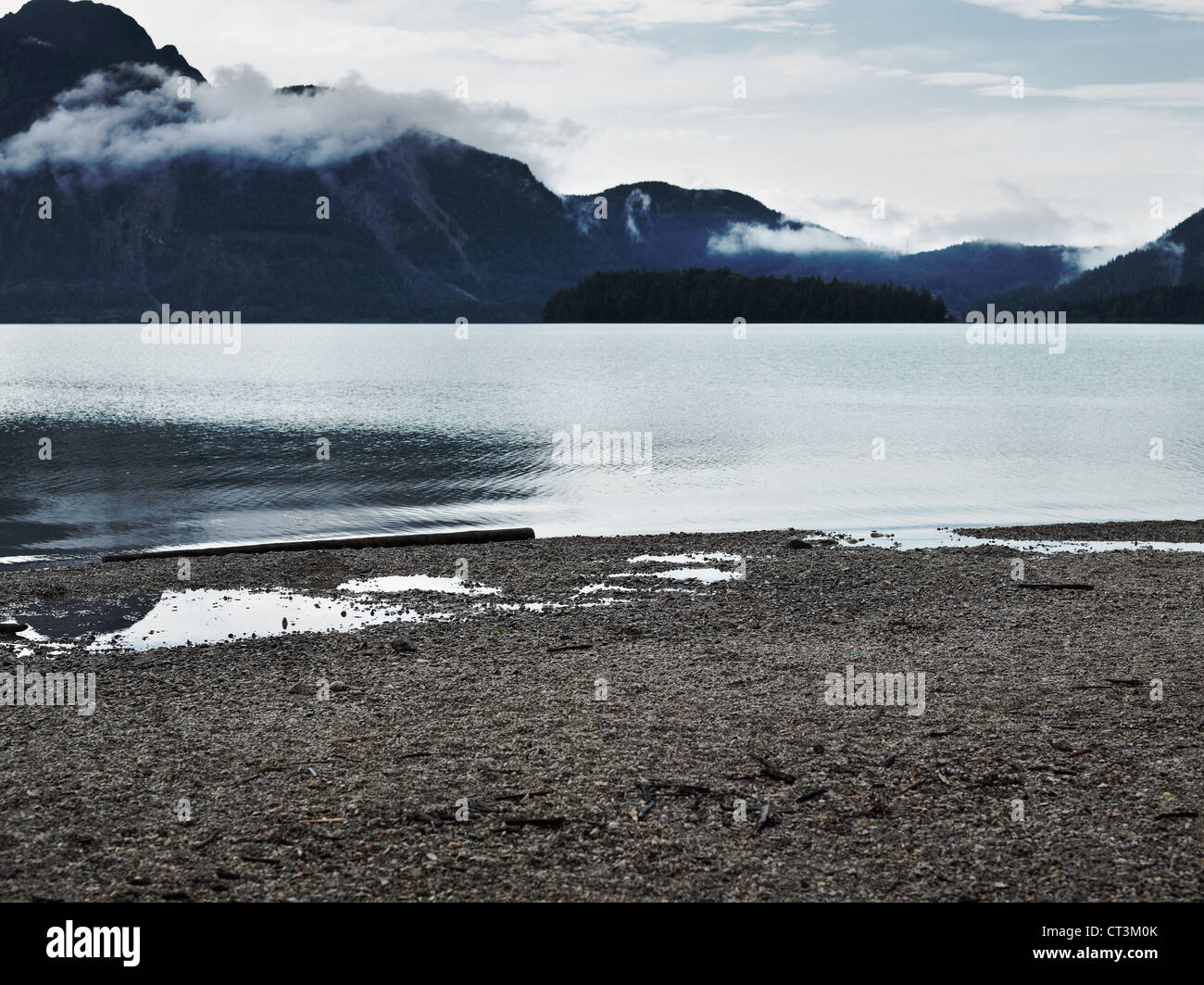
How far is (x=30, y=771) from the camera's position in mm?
10984

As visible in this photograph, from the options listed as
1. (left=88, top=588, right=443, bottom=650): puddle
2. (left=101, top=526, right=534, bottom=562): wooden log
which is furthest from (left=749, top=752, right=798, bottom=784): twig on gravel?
(left=101, top=526, right=534, bottom=562): wooden log

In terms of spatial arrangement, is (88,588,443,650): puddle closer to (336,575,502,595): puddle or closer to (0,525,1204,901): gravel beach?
(0,525,1204,901): gravel beach

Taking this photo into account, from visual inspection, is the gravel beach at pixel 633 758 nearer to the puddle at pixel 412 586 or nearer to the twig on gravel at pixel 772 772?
the twig on gravel at pixel 772 772

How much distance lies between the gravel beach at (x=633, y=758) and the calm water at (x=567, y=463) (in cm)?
1376

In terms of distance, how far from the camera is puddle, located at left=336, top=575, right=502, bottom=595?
22.0m

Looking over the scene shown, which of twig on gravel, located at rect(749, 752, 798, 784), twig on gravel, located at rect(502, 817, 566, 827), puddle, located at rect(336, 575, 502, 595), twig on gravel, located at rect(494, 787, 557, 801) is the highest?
puddle, located at rect(336, 575, 502, 595)

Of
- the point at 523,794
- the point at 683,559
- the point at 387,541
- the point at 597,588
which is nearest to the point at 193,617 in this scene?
the point at 597,588

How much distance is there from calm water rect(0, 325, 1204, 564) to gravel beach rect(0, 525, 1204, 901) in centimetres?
1376

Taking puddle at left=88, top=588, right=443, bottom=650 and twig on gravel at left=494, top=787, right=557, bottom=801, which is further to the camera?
puddle at left=88, top=588, right=443, bottom=650

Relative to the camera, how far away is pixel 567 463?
48.5 meters

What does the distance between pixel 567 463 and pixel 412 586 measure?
26.1m

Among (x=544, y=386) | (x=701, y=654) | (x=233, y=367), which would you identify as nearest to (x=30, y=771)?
(x=701, y=654)

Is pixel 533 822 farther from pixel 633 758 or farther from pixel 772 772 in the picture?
pixel 772 772
